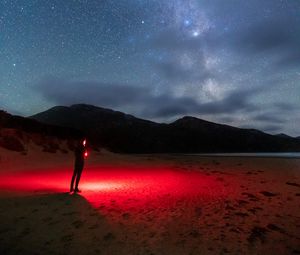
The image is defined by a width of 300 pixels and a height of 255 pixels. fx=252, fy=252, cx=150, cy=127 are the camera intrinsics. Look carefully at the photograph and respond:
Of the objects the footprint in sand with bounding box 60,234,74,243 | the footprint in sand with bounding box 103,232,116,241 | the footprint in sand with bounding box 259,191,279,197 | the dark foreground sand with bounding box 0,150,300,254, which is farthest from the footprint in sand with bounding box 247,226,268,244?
the footprint in sand with bounding box 259,191,279,197

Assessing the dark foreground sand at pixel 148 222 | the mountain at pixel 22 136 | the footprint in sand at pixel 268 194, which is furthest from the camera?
the mountain at pixel 22 136

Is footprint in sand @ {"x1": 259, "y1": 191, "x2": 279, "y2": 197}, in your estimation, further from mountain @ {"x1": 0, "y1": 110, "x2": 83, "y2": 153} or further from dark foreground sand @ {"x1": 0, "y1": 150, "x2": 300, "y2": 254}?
mountain @ {"x1": 0, "y1": 110, "x2": 83, "y2": 153}

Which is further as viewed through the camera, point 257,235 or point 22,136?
point 22,136

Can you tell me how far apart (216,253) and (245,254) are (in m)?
0.69

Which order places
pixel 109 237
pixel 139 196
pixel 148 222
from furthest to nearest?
pixel 139 196 < pixel 148 222 < pixel 109 237

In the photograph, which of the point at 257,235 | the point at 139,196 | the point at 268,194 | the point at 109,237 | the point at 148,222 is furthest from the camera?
the point at 268,194

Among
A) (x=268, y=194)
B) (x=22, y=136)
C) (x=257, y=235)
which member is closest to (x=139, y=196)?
(x=257, y=235)

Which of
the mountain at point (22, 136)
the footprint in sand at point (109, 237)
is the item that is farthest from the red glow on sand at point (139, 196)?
the mountain at point (22, 136)

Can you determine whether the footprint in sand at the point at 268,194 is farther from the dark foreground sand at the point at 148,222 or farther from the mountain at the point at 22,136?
the mountain at the point at 22,136

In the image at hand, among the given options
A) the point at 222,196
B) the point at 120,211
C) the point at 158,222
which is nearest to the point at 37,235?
the point at 120,211

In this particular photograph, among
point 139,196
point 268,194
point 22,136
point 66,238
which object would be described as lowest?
point 66,238

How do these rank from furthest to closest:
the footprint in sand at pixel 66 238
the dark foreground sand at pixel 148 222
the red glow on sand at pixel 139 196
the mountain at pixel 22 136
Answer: the mountain at pixel 22 136 → the red glow on sand at pixel 139 196 → the footprint in sand at pixel 66 238 → the dark foreground sand at pixel 148 222

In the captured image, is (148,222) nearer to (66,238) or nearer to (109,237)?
(109,237)

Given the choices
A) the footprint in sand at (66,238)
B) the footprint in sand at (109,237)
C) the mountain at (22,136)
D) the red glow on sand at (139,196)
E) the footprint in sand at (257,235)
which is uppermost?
the mountain at (22,136)
